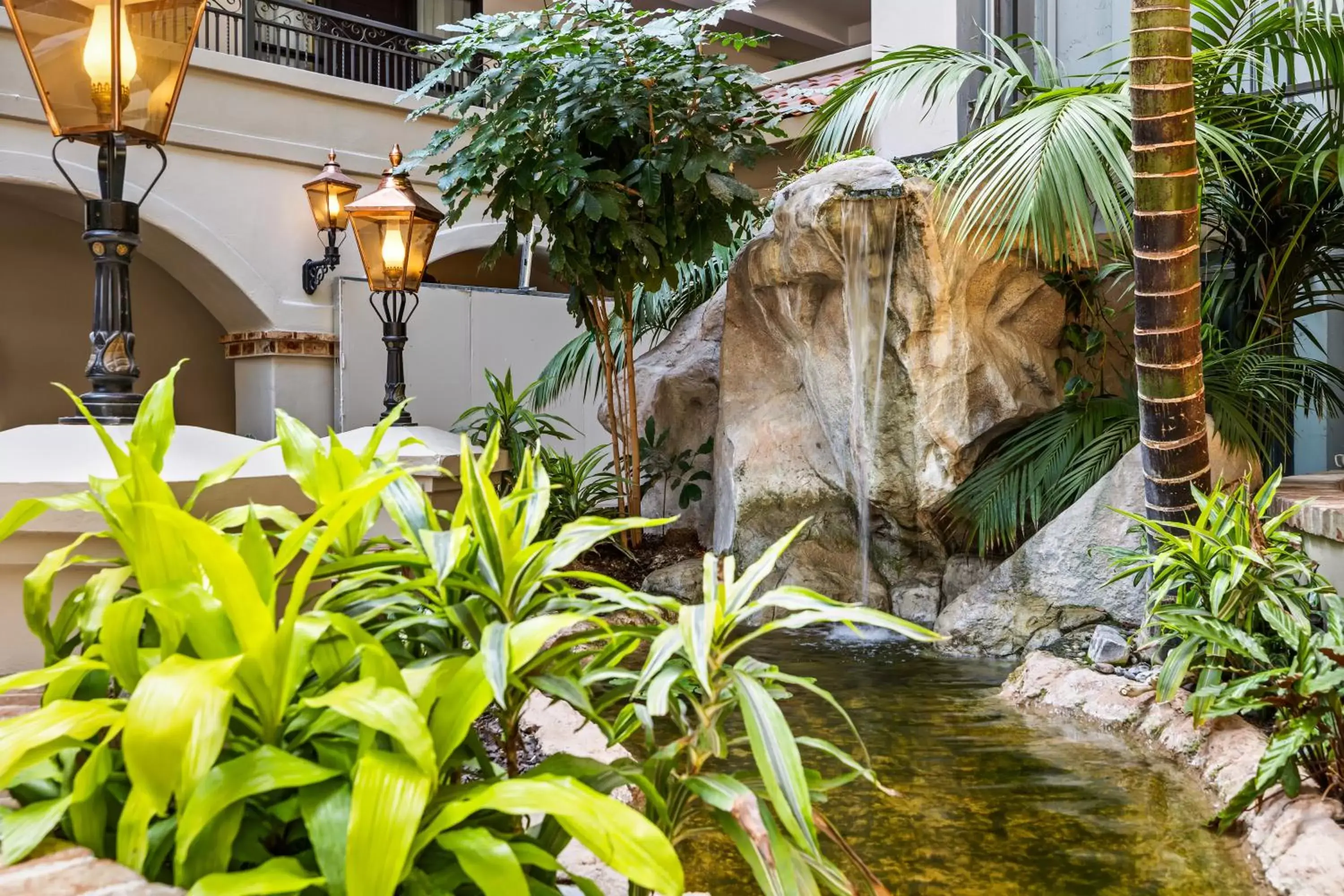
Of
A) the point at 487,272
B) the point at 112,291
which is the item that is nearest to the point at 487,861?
the point at 112,291

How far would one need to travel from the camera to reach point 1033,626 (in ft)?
16.8

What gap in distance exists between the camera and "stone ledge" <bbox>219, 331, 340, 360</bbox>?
8.48 metres

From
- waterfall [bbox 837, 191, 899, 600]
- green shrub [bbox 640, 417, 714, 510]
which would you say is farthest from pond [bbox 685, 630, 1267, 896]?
green shrub [bbox 640, 417, 714, 510]

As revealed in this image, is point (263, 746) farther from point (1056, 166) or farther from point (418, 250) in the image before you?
point (418, 250)

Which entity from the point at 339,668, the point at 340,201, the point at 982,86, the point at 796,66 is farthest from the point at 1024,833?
the point at 796,66

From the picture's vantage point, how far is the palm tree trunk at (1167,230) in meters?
3.70

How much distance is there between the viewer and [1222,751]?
3217 millimetres

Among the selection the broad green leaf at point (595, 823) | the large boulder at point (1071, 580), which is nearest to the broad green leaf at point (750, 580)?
the broad green leaf at point (595, 823)

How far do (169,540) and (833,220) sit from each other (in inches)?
198

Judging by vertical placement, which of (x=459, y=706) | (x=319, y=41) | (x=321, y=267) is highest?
(x=319, y=41)

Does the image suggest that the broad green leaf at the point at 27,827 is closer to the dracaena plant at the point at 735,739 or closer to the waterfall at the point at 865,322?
the dracaena plant at the point at 735,739

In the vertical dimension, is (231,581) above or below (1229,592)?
above

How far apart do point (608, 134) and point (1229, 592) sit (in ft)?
13.3

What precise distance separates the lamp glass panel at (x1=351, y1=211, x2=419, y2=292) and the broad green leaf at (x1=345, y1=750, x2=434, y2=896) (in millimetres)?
4764
